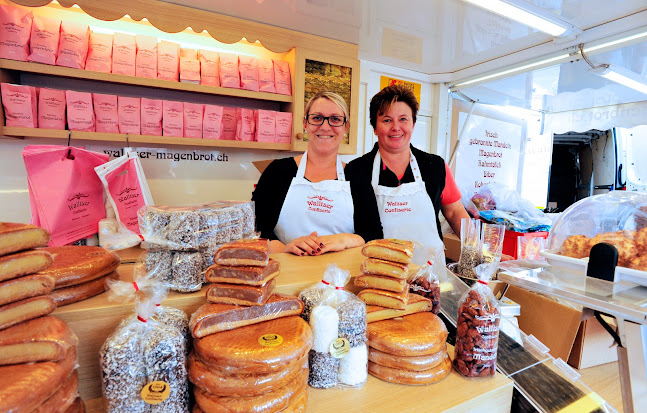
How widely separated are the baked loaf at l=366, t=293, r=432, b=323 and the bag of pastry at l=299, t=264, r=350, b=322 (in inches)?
4.6

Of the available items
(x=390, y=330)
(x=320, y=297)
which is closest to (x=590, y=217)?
(x=390, y=330)

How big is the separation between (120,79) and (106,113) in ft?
0.80

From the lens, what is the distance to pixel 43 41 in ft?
6.57

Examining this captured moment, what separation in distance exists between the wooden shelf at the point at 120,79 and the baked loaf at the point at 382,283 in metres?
2.01

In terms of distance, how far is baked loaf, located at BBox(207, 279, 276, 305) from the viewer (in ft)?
2.53

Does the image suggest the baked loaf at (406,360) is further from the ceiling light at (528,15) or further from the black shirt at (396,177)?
the ceiling light at (528,15)

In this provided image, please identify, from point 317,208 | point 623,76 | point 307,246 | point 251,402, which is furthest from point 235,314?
point 623,76

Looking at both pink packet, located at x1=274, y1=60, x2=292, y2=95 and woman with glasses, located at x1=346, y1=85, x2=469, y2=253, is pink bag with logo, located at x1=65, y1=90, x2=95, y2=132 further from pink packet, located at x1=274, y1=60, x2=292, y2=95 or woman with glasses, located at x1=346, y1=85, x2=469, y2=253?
woman with glasses, located at x1=346, y1=85, x2=469, y2=253

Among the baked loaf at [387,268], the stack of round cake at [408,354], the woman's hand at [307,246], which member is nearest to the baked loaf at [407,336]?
the stack of round cake at [408,354]

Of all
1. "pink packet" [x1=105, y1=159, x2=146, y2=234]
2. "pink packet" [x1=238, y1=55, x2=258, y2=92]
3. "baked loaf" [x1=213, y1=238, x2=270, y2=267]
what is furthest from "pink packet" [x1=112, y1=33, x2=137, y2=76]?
"baked loaf" [x1=213, y1=238, x2=270, y2=267]

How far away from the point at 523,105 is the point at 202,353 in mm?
4883

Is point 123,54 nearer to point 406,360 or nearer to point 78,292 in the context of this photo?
point 78,292

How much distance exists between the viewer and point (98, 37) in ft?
7.09

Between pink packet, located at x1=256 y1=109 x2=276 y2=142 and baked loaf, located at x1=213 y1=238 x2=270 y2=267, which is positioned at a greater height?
pink packet, located at x1=256 y1=109 x2=276 y2=142
